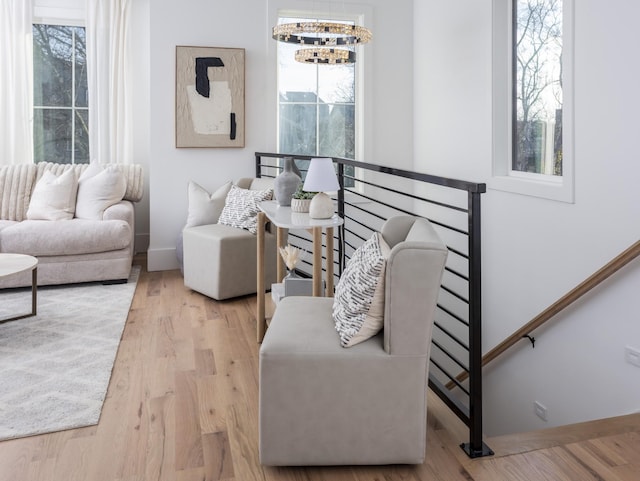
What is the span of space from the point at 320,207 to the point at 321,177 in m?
0.19

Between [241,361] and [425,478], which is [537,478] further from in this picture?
[241,361]

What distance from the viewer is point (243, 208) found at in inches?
173

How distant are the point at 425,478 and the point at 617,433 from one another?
0.94m

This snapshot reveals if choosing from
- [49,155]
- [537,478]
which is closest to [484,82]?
[537,478]

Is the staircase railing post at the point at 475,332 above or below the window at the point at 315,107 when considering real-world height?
below

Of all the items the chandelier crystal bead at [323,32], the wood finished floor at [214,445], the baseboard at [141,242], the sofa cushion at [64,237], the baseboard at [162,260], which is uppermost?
the chandelier crystal bead at [323,32]

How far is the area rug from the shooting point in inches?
93.1

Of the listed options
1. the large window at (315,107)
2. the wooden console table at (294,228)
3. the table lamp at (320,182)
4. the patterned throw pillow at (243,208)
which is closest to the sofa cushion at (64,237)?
the patterned throw pillow at (243,208)

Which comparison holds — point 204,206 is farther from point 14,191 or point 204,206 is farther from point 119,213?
point 14,191

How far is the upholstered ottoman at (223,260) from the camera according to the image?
13.4ft

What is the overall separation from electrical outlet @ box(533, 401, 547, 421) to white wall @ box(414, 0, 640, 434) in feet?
0.13

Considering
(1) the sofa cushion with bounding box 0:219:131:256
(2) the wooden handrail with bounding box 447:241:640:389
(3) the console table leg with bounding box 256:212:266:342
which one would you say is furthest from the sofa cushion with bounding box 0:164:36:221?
(2) the wooden handrail with bounding box 447:241:640:389

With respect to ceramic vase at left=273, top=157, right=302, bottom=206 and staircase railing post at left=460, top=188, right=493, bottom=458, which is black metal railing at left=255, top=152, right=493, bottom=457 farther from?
ceramic vase at left=273, top=157, right=302, bottom=206

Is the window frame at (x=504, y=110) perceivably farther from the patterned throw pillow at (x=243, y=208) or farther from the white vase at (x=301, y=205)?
the patterned throw pillow at (x=243, y=208)
